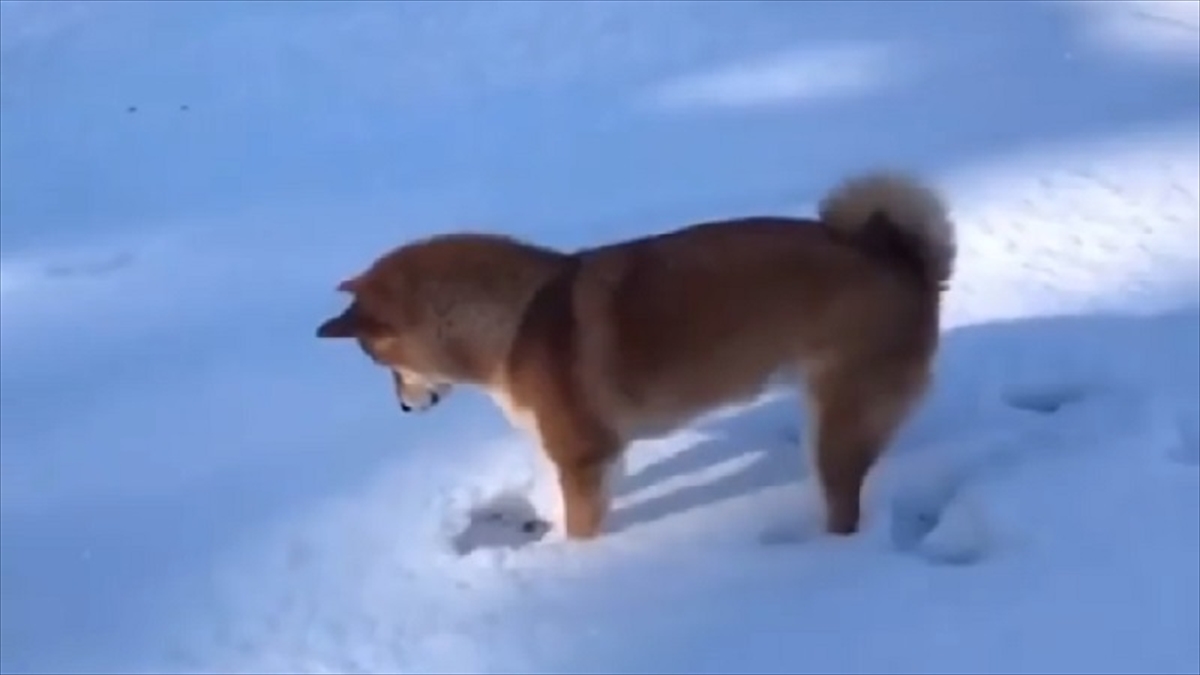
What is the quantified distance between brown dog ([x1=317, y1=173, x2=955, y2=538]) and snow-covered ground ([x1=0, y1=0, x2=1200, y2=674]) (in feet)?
0.72

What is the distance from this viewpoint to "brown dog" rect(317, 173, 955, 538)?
3.32 m

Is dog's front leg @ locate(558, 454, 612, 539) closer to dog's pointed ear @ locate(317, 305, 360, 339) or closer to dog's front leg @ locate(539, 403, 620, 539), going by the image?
dog's front leg @ locate(539, 403, 620, 539)

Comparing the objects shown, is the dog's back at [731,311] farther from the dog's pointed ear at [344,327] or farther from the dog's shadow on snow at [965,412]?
the dog's pointed ear at [344,327]

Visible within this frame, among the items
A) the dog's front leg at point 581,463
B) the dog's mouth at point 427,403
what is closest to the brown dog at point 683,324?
the dog's front leg at point 581,463

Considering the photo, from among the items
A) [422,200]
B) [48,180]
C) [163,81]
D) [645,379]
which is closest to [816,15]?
[422,200]

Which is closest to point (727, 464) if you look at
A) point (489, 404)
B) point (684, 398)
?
point (684, 398)

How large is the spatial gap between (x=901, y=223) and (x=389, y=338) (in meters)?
0.99

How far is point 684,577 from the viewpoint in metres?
3.33

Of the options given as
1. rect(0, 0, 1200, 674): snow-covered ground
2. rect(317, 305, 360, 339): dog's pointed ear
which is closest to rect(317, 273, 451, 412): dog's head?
rect(317, 305, 360, 339): dog's pointed ear

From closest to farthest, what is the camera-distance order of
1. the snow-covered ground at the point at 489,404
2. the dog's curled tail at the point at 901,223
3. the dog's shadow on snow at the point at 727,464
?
the snow-covered ground at the point at 489,404 < the dog's curled tail at the point at 901,223 < the dog's shadow on snow at the point at 727,464

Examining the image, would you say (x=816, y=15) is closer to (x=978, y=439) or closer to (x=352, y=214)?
(x=352, y=214)

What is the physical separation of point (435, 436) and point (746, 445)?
66 centimetres

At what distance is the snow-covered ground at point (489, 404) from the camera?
3.25 meters

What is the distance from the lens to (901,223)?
337 cm
